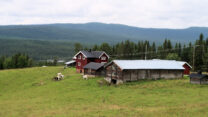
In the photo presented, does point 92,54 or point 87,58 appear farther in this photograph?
point 92,54

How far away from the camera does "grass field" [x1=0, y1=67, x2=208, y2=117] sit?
83.1 feet

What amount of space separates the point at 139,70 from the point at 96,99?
1900 cm

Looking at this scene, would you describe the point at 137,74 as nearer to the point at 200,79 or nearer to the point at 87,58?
the point at 200,79

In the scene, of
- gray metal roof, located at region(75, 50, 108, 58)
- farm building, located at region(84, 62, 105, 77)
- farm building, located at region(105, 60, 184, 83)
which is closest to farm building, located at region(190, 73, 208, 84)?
farm building, located at region(105, 60, 184, 83)

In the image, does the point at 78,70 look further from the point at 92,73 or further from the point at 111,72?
the point at 111,72

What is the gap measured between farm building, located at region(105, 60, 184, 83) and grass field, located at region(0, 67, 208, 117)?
2.97m

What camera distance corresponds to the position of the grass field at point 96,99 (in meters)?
25.3

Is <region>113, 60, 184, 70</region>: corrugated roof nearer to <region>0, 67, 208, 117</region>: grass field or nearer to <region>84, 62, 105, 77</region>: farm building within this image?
<region>0, 67, 208, 117</region>: grass field

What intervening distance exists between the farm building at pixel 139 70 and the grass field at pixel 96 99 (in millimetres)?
2971

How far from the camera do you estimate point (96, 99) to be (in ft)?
115

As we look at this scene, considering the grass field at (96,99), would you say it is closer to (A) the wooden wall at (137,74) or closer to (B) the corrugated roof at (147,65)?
(A) the wooden wall at (137,74)

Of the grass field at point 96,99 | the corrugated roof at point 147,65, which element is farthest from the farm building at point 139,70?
the grass field at point 96,99

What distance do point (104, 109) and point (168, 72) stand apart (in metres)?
30.7

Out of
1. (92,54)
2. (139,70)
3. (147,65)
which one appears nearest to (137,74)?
(139,70)
